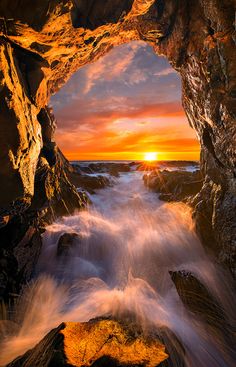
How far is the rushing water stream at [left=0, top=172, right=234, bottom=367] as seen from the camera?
5.36 m

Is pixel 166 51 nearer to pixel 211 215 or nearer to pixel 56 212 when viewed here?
pixel 211 215

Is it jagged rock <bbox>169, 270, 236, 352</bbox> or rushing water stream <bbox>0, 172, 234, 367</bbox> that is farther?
jagged rock <bbox>169, 270, 236, 352</bbox>

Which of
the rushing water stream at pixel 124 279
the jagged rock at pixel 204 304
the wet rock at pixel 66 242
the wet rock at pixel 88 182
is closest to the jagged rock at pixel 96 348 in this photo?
the rushing water stream at pixel 124 279

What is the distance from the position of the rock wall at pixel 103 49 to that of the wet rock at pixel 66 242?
1.18 m

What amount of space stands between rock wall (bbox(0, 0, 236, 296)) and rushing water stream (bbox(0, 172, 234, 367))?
3.23ft

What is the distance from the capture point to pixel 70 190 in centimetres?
1422

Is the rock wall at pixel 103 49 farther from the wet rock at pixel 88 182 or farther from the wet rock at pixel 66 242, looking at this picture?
the wet rock at pixel 88 182

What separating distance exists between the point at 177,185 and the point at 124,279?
1099 centimetres

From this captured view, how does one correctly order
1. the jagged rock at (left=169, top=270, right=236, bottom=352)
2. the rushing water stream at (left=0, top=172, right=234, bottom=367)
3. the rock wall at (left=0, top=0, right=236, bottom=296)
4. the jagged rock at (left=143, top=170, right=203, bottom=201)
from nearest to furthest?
the rock wall at (left=0, top=0, right=236, bottom=296) → the rushing water stream at (left=0, top=172, right=234, bottom=367) → the jagged rock at (left=169, top=270, right=236, bottom=352) → the jagged rock at (left=143, top=170, right=203, bottom=201)

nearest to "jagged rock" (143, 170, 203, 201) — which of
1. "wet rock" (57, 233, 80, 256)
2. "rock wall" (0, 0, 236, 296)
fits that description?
"rock wall" (0, 0, 236, 296)

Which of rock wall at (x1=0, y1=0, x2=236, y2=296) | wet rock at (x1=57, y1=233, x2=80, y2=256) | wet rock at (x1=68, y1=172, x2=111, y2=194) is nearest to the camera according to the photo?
rock wall at (x1=0, y1=0, x2=236, y2=296)

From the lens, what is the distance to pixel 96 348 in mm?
3453

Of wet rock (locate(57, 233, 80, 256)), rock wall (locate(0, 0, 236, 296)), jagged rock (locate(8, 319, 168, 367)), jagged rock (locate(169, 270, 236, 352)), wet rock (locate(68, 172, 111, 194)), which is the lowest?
jagged rock (locate(169, 270, 236, 352))

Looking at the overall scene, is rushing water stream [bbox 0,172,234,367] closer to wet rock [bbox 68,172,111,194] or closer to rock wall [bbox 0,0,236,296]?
rock wall [bbox 0,0,236,296]
